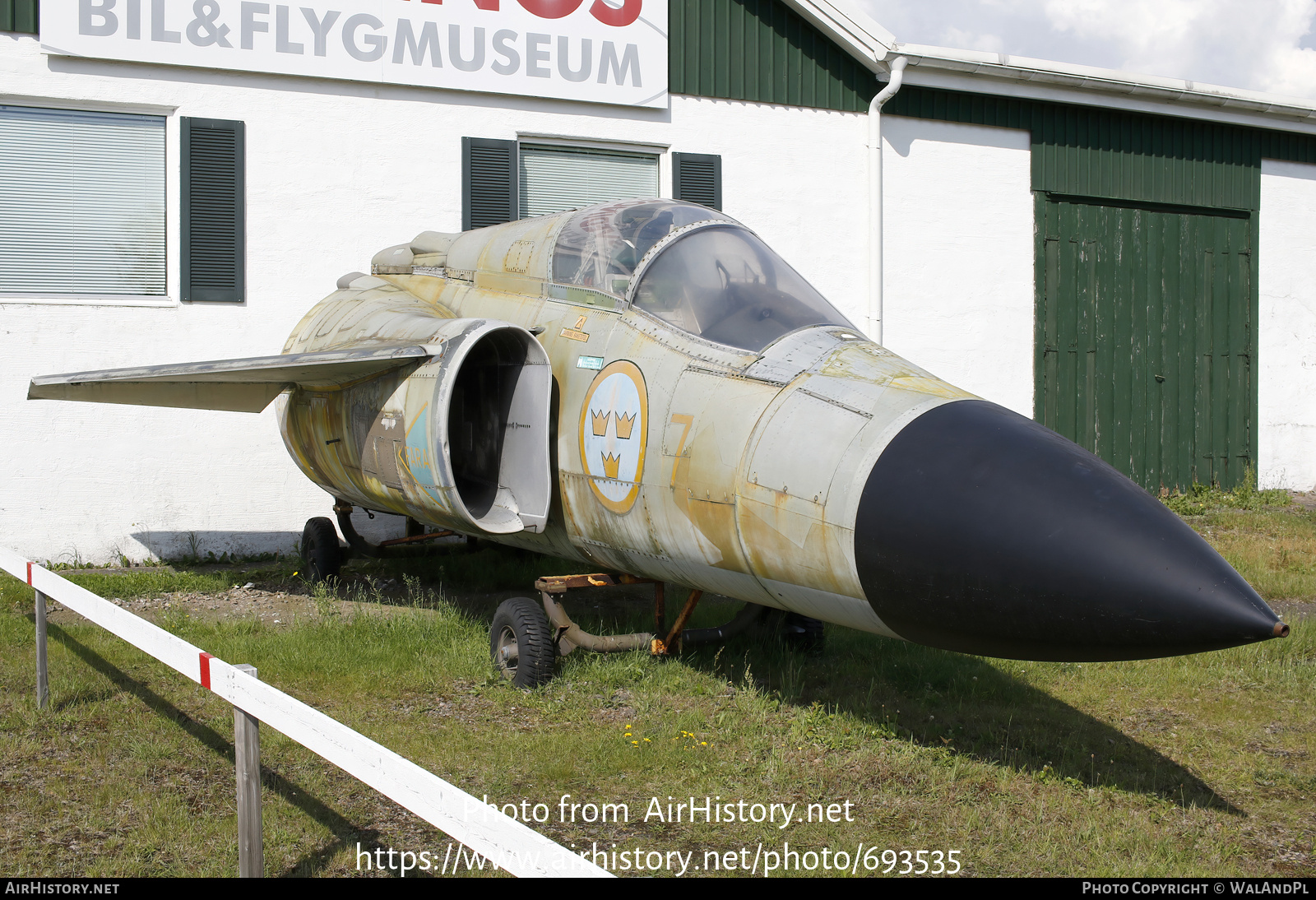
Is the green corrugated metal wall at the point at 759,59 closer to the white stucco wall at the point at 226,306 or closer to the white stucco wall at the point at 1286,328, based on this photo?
the white stucco wall at the point at 226,306

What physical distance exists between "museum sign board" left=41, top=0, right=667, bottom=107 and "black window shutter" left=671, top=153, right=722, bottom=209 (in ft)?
2.40

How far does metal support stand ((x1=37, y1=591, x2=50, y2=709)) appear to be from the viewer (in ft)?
17.0

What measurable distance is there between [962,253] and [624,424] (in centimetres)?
896

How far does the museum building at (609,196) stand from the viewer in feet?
30.8

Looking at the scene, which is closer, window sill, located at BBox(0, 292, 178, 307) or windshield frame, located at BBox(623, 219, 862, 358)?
windshield frame, located at BBox(623, 219, 862, 358)

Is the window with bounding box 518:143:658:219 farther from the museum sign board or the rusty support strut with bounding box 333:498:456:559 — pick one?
the rusty support strut with bounding box 333:498:456:559

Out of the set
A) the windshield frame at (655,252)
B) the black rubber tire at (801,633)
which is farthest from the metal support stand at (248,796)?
the black rubber tire at (801,633)

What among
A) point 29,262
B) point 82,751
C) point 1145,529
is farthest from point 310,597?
Result: point 1145,529

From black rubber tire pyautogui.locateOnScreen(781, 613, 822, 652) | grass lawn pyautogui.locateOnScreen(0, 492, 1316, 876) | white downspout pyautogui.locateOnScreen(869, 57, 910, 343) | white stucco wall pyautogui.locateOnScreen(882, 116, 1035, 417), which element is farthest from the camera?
white stucco wall pyautogui.locateOnScreen(882, 116, 1035, 417)

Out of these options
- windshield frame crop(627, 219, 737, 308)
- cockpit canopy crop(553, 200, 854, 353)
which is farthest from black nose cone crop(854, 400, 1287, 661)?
windshield frame crop(627, 219, 737, 308)

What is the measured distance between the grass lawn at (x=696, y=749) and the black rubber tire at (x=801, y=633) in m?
0.09

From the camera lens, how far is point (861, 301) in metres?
12.2

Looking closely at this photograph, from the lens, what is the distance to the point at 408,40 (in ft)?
33.6

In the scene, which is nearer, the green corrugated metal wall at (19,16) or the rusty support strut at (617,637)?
the rusty support strut at (617,637)
